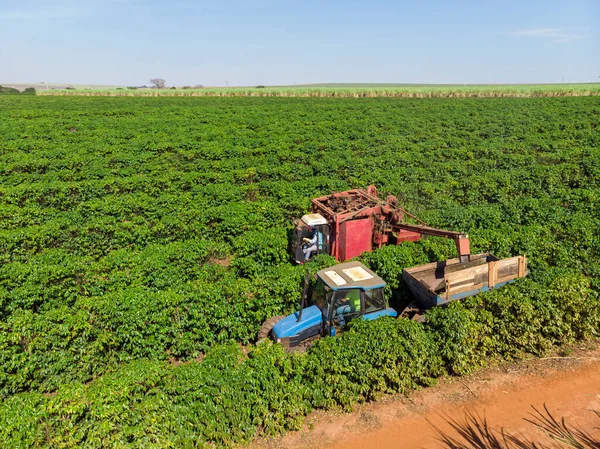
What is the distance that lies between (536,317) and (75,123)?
4182 cm

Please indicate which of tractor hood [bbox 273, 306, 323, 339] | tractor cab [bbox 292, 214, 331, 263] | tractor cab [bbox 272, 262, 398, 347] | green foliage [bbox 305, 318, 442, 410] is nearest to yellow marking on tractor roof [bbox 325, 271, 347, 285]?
tractor cab [bbox 272, 262, 398, 347]

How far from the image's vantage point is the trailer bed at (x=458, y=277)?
1031 cm

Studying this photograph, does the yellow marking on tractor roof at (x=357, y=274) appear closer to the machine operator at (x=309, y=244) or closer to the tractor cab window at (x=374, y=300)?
the tractor cab window at (x=374, y=300)

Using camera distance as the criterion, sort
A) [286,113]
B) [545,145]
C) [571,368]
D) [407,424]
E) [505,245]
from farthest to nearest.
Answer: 1. [286,113]
2. [545,145]
3. [505,245]
4. [571,368]
5. [407,424]

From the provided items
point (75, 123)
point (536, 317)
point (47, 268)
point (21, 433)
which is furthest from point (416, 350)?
point (75, 123)

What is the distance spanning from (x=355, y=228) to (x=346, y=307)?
151 inches

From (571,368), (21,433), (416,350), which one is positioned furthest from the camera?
(571,368)

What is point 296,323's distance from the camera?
936 centimetres

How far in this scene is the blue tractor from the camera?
928 centimetres

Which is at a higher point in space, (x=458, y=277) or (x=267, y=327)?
(x=458, y=277)

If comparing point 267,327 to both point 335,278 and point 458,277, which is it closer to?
point 335,278

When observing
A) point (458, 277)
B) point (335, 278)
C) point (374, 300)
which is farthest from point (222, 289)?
point (458, 277)

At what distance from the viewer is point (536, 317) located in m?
9.62

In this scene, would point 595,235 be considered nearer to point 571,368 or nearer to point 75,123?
point 571,368
